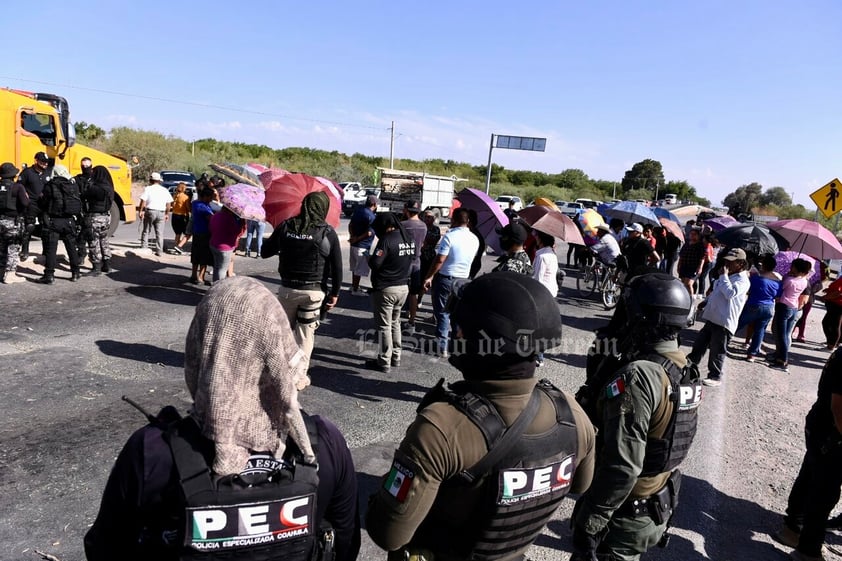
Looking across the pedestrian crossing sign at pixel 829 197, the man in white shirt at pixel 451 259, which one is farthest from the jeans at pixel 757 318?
the pedestrian crossing sign at pixel 829 197

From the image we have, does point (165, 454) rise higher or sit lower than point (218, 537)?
higher

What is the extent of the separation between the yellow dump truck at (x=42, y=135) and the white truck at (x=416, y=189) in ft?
39.5

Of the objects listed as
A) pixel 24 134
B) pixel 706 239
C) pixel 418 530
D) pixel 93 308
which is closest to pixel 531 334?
pixel 418 530

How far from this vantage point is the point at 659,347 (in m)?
2.76

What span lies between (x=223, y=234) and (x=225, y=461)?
7.63 m

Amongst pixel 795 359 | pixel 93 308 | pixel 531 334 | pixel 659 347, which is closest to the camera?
pixel 531 334

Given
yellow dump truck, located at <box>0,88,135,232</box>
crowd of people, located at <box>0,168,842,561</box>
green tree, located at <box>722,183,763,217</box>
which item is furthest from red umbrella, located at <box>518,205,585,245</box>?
green tree, located at <box>722,183,763,217</box>

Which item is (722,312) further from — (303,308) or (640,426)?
(640,426)

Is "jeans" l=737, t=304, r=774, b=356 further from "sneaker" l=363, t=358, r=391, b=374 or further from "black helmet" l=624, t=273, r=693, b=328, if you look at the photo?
"black helmet" l=624, t=273, r=693, b=328

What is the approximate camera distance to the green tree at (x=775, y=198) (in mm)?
62281

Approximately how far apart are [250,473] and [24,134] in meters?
12.5

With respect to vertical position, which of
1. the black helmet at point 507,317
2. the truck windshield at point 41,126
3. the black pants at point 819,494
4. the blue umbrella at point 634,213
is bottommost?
the black pants at point 819,494

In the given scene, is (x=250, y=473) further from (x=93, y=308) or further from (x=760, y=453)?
(x=93, y=308)

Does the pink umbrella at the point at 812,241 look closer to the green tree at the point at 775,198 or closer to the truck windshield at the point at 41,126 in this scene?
the truck windshield at the point at 41,126
